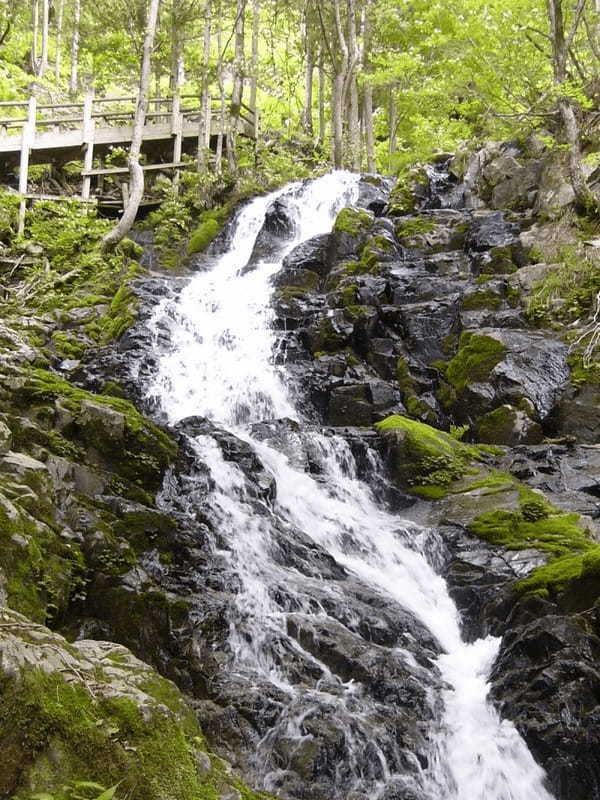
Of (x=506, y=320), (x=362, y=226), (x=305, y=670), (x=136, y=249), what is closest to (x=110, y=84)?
(x=136, y=249)

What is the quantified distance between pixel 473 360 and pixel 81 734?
10605 millimetres

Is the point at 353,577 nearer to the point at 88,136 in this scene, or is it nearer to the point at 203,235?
the point at 203,235

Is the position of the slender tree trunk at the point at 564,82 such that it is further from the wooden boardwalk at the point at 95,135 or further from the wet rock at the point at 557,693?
the wooden boardwalk at the point at 95,135

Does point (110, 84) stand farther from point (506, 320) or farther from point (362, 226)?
point (506, 320)

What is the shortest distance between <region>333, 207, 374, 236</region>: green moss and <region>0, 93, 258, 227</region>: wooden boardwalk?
6405 mm

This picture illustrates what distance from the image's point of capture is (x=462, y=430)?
1180 cm

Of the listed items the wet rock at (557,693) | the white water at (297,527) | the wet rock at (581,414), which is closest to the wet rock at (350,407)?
the white water at (297,527)

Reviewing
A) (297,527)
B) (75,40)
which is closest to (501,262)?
(297,527)

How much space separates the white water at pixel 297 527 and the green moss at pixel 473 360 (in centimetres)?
309

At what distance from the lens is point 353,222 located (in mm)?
17062

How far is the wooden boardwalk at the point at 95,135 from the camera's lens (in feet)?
60.0

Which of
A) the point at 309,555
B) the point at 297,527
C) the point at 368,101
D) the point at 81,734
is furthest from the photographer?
the point at 368,101

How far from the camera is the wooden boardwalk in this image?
60.0 ft

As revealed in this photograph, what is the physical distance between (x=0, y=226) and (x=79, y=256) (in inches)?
75.9
